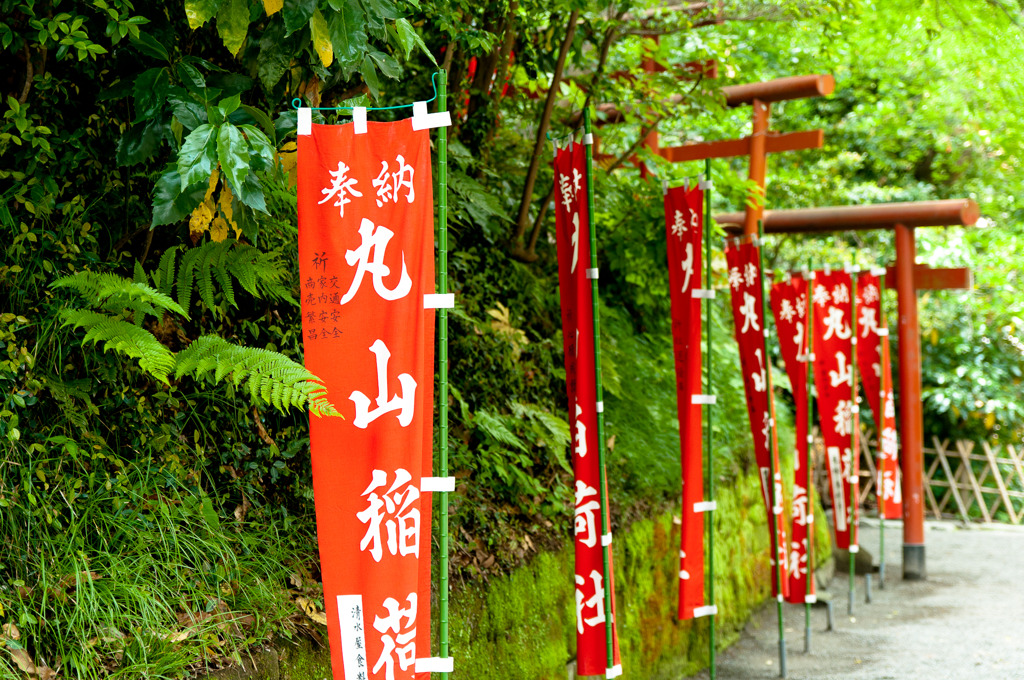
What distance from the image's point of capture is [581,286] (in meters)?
4.23

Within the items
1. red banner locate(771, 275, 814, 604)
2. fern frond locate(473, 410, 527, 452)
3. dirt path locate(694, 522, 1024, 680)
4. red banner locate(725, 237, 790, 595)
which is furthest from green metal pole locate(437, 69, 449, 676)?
red banner locate(771, 275, 814, 604)

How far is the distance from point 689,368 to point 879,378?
4969mm

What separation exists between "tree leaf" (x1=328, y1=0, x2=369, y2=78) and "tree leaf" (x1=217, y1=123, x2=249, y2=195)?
1.48 ft

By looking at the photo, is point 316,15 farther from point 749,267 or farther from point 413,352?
point 749,267

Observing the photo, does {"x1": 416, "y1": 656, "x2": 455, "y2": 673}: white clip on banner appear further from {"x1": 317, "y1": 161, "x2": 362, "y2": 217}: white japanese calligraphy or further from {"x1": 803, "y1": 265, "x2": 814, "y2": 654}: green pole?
{"x1": 803, "y1": 265, "x2": 814, "y2": 654}: green pole

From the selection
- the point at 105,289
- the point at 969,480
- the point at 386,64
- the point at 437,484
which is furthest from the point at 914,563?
the point at 105,289

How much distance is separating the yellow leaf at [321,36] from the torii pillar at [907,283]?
7.04 metres

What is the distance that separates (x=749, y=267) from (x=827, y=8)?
6.79 ft

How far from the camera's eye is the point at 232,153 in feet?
8.47

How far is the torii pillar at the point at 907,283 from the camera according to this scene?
946cm

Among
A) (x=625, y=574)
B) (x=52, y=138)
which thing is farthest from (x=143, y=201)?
(x=625, y=574)

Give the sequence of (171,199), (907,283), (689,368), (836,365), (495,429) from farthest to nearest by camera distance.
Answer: (907,283) → (836,365) → (689,368) → (495,429) → (171,199)

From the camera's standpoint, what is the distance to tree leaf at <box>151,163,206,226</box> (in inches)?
105

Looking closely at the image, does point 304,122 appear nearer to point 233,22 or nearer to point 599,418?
point 233,22
